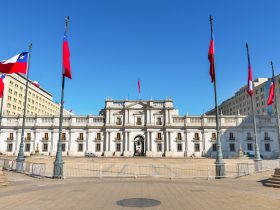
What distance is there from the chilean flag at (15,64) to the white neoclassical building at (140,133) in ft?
155

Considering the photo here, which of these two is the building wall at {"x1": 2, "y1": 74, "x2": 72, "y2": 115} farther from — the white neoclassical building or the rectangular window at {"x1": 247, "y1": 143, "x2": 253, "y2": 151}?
the rectangular window at {"x1": 247, "y1": 143, "x2": 253, "y2": 151}

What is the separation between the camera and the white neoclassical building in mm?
65250

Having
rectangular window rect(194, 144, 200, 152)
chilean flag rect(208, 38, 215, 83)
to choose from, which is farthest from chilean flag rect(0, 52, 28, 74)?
A: rectangular window rect(194, 144, 200, 152)

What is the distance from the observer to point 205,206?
30.6 feet

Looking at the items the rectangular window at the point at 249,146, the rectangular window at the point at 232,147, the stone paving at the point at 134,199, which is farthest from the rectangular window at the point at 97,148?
the stone paving at the point at 134,199

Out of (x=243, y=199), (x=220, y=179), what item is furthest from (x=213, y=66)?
(x=243, y=199)

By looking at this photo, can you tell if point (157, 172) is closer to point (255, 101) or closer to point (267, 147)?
point (267, 147)

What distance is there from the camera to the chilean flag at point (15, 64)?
19.0 m

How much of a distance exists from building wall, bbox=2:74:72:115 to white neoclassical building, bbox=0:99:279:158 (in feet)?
44.5

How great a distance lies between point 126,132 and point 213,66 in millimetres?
49378

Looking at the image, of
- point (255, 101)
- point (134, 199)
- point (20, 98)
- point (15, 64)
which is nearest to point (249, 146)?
point (255, 101)

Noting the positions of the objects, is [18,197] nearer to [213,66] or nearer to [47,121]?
[213,66]

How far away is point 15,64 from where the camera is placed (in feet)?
64.9

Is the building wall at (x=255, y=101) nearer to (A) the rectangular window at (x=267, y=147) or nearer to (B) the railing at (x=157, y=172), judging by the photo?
(A) the rectangular window at (x=267, y=147)
